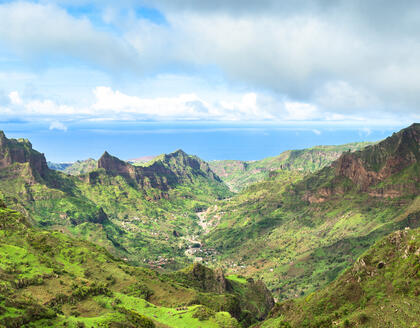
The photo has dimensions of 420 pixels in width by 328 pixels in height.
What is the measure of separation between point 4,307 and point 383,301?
280 ft

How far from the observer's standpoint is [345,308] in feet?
261

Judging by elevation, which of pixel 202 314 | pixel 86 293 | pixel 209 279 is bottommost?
pixel 209 279

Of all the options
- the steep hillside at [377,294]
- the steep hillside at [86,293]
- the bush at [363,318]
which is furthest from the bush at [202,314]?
the bush at [363,318]

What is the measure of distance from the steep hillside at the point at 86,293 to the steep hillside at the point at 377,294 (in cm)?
3669

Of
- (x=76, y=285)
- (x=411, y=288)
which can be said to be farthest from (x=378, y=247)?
(x=76, y=285)

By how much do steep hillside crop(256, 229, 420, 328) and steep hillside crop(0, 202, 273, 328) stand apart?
36.7m

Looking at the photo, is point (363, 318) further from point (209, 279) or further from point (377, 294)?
point (209, 279)

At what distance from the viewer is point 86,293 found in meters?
103

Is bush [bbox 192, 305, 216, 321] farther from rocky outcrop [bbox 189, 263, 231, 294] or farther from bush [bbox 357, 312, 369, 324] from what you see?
bush [bbox 357, 312, 369, 324]

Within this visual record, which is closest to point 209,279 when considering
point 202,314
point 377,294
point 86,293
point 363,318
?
point 202,314

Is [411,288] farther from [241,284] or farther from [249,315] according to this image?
[241,284]

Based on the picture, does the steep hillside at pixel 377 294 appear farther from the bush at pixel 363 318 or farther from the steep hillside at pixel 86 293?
the steep hillside at pixel 86 293

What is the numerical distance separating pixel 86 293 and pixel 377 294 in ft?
292

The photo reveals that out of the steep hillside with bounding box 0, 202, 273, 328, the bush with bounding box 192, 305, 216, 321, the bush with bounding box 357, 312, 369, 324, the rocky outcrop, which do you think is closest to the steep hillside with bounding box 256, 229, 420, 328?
the bush with bounding box 357, 312, 369, 324
